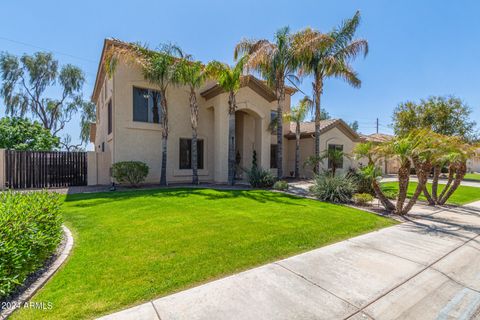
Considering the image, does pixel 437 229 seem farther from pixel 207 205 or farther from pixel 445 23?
pixel 445 23

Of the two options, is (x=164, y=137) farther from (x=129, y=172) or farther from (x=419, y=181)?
(x=419, y=181)

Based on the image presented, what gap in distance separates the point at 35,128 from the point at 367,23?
90.1ft

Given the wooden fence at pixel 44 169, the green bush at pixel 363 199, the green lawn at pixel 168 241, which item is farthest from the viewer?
the wooden fence at pixel 44 169

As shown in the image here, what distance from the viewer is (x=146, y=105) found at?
15469 mm

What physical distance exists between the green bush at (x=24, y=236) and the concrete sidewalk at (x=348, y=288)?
1407 mm

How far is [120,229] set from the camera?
592 cm

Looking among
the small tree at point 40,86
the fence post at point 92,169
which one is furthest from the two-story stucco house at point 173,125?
the small tree at point 40,86

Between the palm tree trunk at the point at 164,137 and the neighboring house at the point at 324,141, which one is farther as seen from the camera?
the neighboring house at the point at 324,141

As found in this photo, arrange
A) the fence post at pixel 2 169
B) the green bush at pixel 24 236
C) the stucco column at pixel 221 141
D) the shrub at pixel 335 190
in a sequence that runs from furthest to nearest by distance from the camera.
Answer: the stucco column at pixel 221 141
the fence post at pixel 2 169
the shrub at pixel 335 190
the green bush at pixel 24 236

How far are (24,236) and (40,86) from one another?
34.9 metres

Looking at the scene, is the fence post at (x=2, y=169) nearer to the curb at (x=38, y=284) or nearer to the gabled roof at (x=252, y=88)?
the gabled roof at (x=252, y=88)

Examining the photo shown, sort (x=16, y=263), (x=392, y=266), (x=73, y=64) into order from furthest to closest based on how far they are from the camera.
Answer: (x=73, y=64)
(x=392, y=266)
(x=16, y=263)

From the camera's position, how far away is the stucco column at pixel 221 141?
52.8ft

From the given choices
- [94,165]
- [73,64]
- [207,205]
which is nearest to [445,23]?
[207,205]
